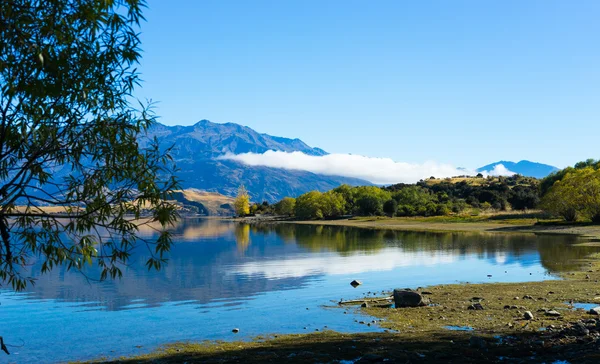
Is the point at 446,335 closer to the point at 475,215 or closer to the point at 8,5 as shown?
the point at 8,5

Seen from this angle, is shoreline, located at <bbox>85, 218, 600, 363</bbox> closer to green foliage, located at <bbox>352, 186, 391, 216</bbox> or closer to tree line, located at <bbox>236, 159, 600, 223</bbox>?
tree line, located at <bbox>236, 159, 600, 223</bbox>

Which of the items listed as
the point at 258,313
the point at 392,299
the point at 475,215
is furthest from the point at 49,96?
the point at 475,215

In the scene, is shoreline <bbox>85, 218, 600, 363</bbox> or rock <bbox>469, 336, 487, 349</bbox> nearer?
shoreline <bbox>85, 218, 600, 363</bbox>

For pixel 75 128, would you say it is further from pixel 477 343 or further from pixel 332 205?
pixel 332 205

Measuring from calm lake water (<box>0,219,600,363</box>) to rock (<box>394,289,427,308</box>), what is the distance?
2.79m

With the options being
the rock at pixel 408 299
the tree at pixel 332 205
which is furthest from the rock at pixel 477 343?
the tree at pixel 332 205

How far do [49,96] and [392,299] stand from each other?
2133cm

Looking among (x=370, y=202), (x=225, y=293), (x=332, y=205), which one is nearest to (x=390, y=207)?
(x=370, y=202)

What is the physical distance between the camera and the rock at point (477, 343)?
16.2m

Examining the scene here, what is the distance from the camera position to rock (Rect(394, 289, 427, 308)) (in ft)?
84.8

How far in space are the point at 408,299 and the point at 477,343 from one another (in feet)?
31.5

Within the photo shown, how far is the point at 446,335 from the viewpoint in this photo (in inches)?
730

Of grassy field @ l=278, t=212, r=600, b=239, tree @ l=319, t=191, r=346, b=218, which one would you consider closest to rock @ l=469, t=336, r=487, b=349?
grassy field @ l=278, t=212, r=600, b=239

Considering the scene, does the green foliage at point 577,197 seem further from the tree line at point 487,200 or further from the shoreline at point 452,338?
the shoreline at point 452,338
